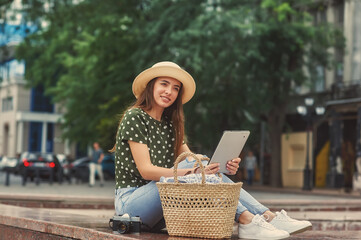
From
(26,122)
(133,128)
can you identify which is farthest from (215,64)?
(26,122)

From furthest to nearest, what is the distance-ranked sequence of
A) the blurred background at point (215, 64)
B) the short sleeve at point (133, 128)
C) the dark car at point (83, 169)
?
the dark car at point (83, 169) < the blurred background at point (215, 64) < the short sleeve at point (133, 128)

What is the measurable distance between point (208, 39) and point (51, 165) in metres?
10.3

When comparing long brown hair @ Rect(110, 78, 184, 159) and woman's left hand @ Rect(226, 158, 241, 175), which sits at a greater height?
long brown hair @ Rect(110, 78, 184, 159)

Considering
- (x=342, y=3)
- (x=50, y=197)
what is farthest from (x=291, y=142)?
(x=50, y=197)

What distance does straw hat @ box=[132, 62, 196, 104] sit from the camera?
5652mm

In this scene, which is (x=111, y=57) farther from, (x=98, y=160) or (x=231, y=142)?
(x=231, y=142)

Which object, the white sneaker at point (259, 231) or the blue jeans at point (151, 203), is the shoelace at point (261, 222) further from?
the blue jeans at point (151, 203)

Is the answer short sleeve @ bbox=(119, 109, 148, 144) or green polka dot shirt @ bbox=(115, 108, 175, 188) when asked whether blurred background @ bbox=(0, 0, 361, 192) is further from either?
short sleeve @ bbox=(119, 109, 148, 144)

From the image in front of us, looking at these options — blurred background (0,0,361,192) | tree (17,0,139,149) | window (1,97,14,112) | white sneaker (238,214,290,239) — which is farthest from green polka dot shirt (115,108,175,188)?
window (1,97,14,112)

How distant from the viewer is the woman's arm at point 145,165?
5295 millimetres

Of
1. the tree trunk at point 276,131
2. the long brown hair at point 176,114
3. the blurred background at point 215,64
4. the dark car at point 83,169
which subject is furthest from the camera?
the dark car at point 83,169

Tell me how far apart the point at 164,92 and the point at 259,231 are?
1350mm

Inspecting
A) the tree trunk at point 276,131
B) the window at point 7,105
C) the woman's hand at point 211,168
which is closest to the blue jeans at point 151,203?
the woman's hand at point 211,168

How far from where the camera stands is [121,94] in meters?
29.2
